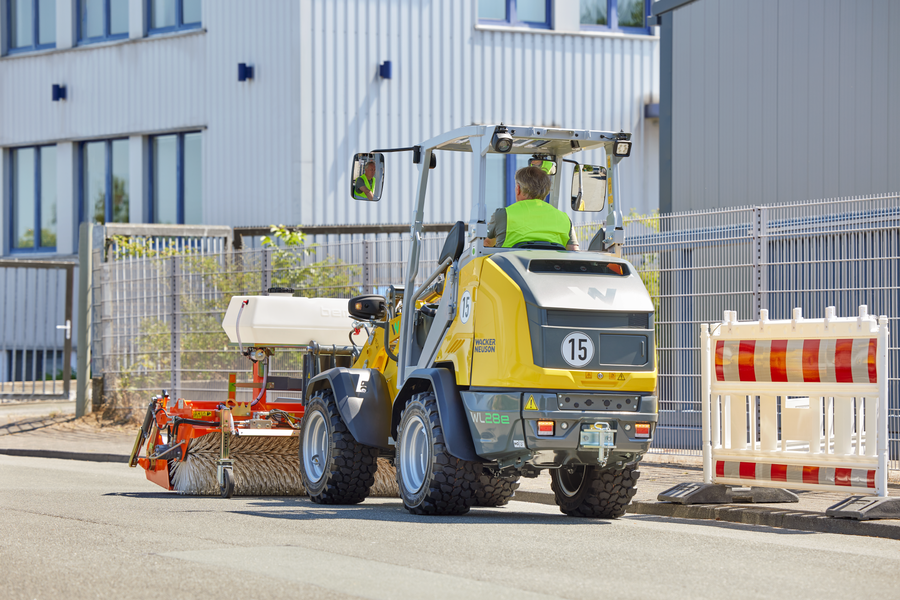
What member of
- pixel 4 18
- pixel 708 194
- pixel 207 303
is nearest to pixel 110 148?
pixel 4 18

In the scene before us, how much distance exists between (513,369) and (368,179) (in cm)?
186

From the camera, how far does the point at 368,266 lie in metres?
16.8

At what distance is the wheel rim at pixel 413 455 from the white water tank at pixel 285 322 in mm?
2816

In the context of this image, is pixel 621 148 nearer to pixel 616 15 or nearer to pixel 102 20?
pixel 616 15

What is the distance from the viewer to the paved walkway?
9125 millimetres

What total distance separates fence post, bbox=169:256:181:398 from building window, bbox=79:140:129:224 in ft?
25.6

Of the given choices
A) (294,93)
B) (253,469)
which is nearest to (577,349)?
(253,469)

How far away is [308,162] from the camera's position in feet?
76.0

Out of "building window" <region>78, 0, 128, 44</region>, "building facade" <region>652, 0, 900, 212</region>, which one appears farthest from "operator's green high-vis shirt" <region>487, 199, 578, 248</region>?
"building window" <region>78, 0, 128, 44</region>

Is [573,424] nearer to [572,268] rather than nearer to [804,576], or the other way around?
[572,268]

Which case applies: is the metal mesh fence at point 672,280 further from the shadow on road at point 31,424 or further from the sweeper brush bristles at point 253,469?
the sweeper brush bristles at point 253,469

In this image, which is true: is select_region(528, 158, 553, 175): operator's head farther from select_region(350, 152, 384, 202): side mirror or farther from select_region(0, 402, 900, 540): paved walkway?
select_region(0, 402, 900, 540): paved walkway

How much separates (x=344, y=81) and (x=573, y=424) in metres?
15.8

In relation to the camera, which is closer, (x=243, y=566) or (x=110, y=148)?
(x=243, y=566)
